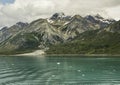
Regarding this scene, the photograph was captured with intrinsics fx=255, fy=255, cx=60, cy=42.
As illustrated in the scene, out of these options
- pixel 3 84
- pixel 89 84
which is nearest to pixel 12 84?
pixel 3 84

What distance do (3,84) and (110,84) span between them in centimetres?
3261

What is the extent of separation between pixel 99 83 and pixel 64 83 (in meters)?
10.9

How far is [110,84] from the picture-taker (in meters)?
78.0

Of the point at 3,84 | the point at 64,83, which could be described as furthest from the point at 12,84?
the point at 64,83

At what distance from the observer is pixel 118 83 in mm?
80000

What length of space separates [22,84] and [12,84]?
10.3 ft

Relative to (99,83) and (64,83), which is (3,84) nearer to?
(64,83)

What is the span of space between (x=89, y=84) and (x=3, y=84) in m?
26.0

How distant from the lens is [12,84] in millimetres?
78000

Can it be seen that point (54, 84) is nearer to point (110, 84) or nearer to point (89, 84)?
point (89, 84)

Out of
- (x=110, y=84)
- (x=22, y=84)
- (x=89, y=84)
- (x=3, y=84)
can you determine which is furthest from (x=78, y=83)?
(x=3, y=84)

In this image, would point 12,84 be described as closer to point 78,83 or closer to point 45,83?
point 45,83

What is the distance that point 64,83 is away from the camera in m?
78.5

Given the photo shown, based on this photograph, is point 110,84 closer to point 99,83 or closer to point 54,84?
point 99,83
